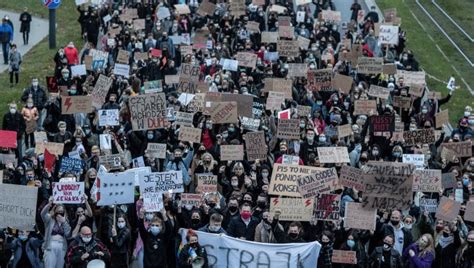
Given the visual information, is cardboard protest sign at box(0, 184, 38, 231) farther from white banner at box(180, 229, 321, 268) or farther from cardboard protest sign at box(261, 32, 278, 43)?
cardboard protest sign at box(261, 32, 278, 43)

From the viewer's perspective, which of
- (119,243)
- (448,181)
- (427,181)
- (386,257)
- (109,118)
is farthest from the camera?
(109,118)

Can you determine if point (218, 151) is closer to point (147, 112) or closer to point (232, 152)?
point (232, 152)

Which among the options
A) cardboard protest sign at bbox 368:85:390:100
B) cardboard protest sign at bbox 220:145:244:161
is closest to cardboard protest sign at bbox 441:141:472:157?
cardboard protest sign at bbox 368:85:390:100

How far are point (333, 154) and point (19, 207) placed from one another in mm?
6062

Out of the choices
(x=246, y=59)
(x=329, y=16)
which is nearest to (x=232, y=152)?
(x=246, y=59)

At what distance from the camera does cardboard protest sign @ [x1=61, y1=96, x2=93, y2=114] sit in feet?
71.2

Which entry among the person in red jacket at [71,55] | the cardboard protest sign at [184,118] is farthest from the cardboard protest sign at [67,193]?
the person in red jacket at [71,55]

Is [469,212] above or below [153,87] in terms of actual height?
below

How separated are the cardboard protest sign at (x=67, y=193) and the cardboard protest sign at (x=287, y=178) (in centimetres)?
333

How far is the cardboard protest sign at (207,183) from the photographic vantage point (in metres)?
18.0

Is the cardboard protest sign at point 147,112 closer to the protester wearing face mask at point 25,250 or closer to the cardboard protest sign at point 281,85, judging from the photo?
the cardboard protest sign at point 281,85

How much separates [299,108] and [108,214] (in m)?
6.95

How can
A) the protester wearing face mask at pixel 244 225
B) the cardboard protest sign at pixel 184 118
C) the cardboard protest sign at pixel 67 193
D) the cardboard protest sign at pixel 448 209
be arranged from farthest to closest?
the cardboard protest sign at pixel 184 118 → the cardboard protest sign at pixel 448 209 → the cardboard protest sign at pixel 67 193 → the protester wearing face mask at pixel 244 225

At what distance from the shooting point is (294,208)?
16.8 m
